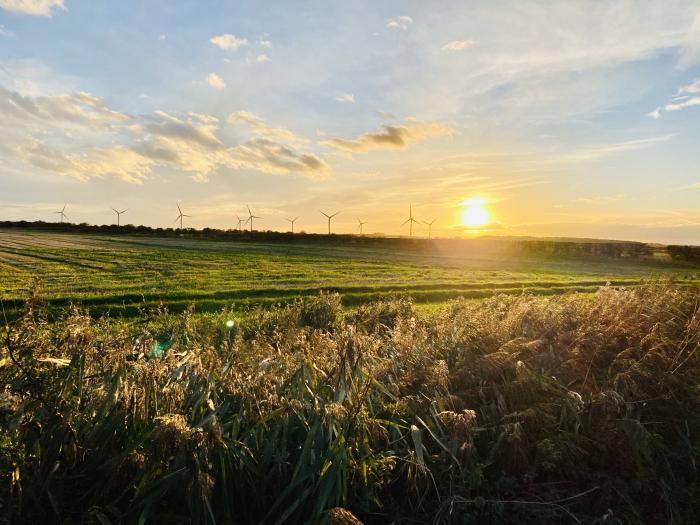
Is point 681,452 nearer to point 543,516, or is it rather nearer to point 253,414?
point 543,516

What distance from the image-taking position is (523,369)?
5988 mm

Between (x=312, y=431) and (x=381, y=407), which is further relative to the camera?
(x=381, y=407)

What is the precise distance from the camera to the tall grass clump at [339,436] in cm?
402

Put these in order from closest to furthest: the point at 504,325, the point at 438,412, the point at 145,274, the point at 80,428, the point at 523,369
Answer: the point at 80,428 → the point at 438,412 → the point at 523,369 → the point at 504,325 → the point at 145,274

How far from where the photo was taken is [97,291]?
2275 cm

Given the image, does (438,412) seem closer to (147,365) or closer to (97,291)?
(147,365)

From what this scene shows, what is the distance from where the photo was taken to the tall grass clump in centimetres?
402

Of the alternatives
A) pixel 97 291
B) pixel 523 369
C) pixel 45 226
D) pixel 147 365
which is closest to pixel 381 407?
pixel 523 369

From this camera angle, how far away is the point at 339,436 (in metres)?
4.43

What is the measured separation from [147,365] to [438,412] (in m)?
3.26

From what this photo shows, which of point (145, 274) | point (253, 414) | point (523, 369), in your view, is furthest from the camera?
point (145, 274)

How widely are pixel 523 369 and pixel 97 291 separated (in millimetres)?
21881

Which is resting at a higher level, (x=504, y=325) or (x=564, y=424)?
(x=504, y=325)

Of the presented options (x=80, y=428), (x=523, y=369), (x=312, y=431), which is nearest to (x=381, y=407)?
(x=312, y=431)
